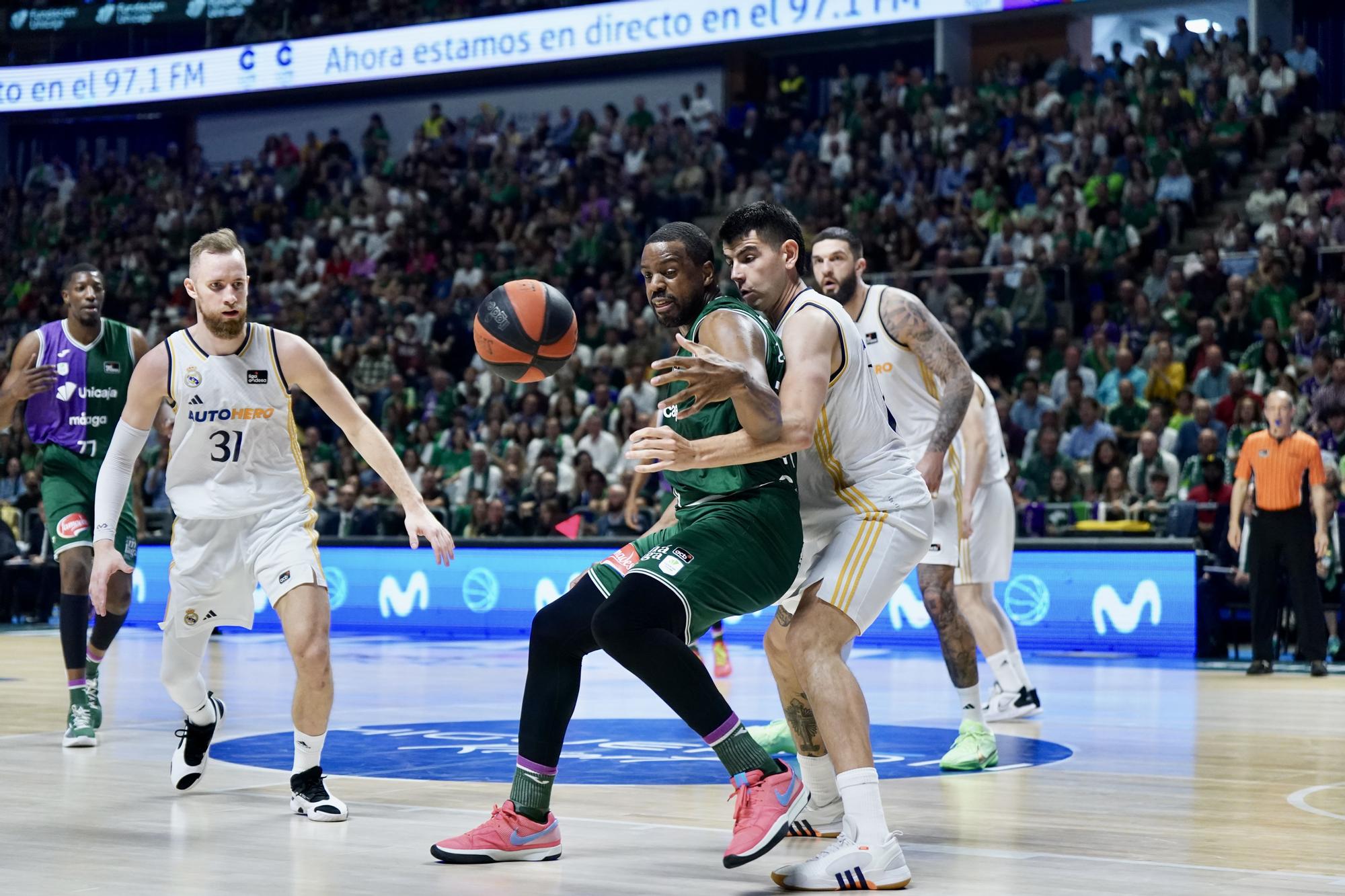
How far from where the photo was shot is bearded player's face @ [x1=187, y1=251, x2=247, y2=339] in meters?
5.99

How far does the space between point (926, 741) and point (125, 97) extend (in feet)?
82.0

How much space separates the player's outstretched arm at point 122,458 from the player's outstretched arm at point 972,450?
3.96 metres

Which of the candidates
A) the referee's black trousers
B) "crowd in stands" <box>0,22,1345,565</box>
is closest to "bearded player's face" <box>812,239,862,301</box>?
"crowd in stands" <box>0,22,1345,565</box>

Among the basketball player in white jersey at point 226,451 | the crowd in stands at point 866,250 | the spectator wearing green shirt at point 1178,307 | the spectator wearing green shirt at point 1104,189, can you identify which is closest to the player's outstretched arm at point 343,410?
the basketball player in white jersey at point 226,451

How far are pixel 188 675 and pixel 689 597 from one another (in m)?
2.47

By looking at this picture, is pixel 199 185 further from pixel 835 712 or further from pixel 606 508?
pixel 835 712

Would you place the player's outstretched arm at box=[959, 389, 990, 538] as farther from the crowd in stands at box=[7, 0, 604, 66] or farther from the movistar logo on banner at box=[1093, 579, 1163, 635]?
the crowd in stands at box=[7, 0, 604, 66]

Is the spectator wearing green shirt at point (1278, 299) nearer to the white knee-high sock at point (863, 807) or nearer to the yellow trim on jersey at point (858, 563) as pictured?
the yellow trim on jersey at point (858, 563)

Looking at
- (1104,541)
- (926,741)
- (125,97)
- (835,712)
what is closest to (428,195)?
(125,97)

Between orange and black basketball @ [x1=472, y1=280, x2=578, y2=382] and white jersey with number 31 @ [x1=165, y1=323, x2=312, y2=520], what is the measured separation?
3.01 feet

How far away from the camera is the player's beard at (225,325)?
6023 mm

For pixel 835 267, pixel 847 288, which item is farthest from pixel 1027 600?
pixel 835 267

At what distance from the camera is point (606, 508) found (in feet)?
53.0

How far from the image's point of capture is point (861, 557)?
476cm
